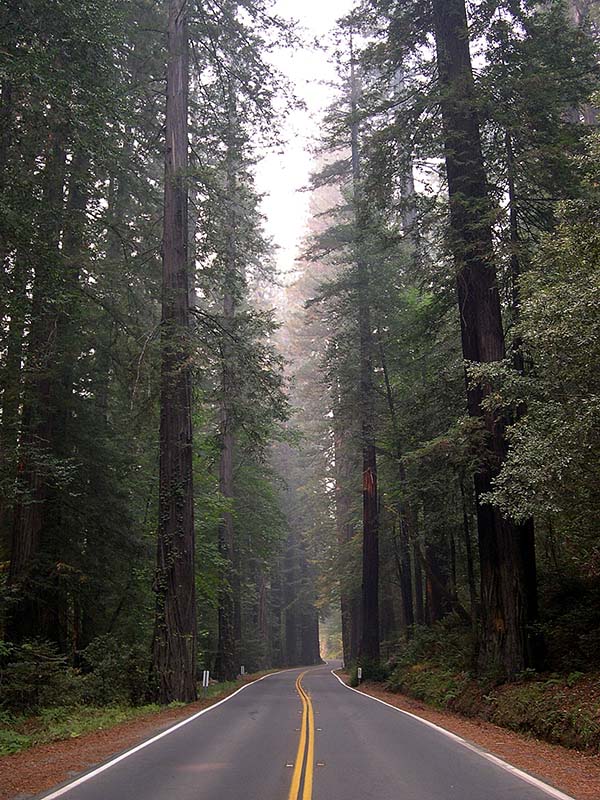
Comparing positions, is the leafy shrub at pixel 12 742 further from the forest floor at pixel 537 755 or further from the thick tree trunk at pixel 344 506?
the thick tree trunk at pixel 344 506

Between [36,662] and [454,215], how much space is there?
13.2 meters

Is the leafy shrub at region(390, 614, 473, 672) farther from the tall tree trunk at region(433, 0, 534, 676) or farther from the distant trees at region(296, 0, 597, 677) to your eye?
the tall tree trunk at region(433, 0, 534, 676)

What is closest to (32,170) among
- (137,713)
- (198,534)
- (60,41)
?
(60,41)

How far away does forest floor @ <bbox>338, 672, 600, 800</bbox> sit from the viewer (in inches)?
312

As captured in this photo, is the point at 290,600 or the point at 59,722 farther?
the point at 290,600

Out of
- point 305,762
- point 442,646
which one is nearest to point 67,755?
point 305,762

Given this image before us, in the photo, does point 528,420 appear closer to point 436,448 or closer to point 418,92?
point 436,448

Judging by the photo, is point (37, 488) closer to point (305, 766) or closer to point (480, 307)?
point (305, 766)

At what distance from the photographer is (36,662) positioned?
1404 centimetres

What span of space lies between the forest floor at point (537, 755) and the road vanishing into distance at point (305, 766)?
0.31m

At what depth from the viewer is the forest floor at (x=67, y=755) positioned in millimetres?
8156

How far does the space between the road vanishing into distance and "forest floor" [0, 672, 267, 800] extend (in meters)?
0.37

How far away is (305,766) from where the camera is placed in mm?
8680

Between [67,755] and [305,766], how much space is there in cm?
378
